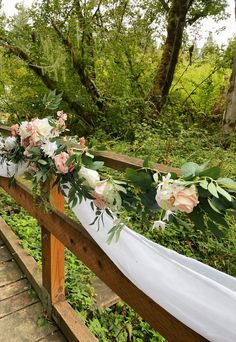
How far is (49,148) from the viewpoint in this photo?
121 centimetres

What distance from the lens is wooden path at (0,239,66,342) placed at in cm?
162

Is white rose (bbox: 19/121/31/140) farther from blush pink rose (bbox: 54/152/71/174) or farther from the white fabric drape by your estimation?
the white fabric drape

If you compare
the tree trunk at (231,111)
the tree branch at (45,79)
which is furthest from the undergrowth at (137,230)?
the tree branch at (45,79)

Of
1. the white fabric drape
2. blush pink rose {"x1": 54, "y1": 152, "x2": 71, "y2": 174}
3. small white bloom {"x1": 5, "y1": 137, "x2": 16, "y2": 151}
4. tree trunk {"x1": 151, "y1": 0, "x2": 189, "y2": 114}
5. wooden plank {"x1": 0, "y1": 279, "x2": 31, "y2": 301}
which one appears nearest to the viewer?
the white fabric drape

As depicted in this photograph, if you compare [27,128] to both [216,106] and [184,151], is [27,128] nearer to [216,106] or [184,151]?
[184,151]

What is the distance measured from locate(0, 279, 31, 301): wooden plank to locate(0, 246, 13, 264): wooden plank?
0.34 m

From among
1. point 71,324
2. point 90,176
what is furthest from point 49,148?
point 71,324

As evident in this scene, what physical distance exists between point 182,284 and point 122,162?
0.50 m

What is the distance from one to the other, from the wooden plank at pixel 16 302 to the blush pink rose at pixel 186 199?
1.53 m

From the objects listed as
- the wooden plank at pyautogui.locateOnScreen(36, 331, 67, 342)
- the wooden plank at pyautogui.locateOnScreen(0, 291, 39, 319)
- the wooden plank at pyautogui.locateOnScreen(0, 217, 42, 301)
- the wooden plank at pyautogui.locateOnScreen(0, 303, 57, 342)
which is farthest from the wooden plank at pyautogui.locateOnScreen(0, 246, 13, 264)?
the wooden plank at pyautogui.locateOnScreen(36, 331, 67, 342)

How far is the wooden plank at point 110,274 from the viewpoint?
3.00ft

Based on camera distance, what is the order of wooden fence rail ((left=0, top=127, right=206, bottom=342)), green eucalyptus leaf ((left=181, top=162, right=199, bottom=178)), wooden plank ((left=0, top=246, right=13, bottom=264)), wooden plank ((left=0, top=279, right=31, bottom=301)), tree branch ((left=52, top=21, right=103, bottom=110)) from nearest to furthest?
1. green eucalyptus leaf ((left=181, top=162, right=199, bottom=178))
2. wooden fence rail ((left=0, top=127, right=206, bottom=342))
3. wooden plank ((left=0, top=279, right=31, bottom=301))
4. wooden plank ((left=0, top=246, right=13, bottom=264))
5. tree branch ((left=52, top=21, right=103, bottom=110))

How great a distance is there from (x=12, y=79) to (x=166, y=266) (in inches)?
281

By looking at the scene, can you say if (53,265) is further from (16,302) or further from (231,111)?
(231,111)
